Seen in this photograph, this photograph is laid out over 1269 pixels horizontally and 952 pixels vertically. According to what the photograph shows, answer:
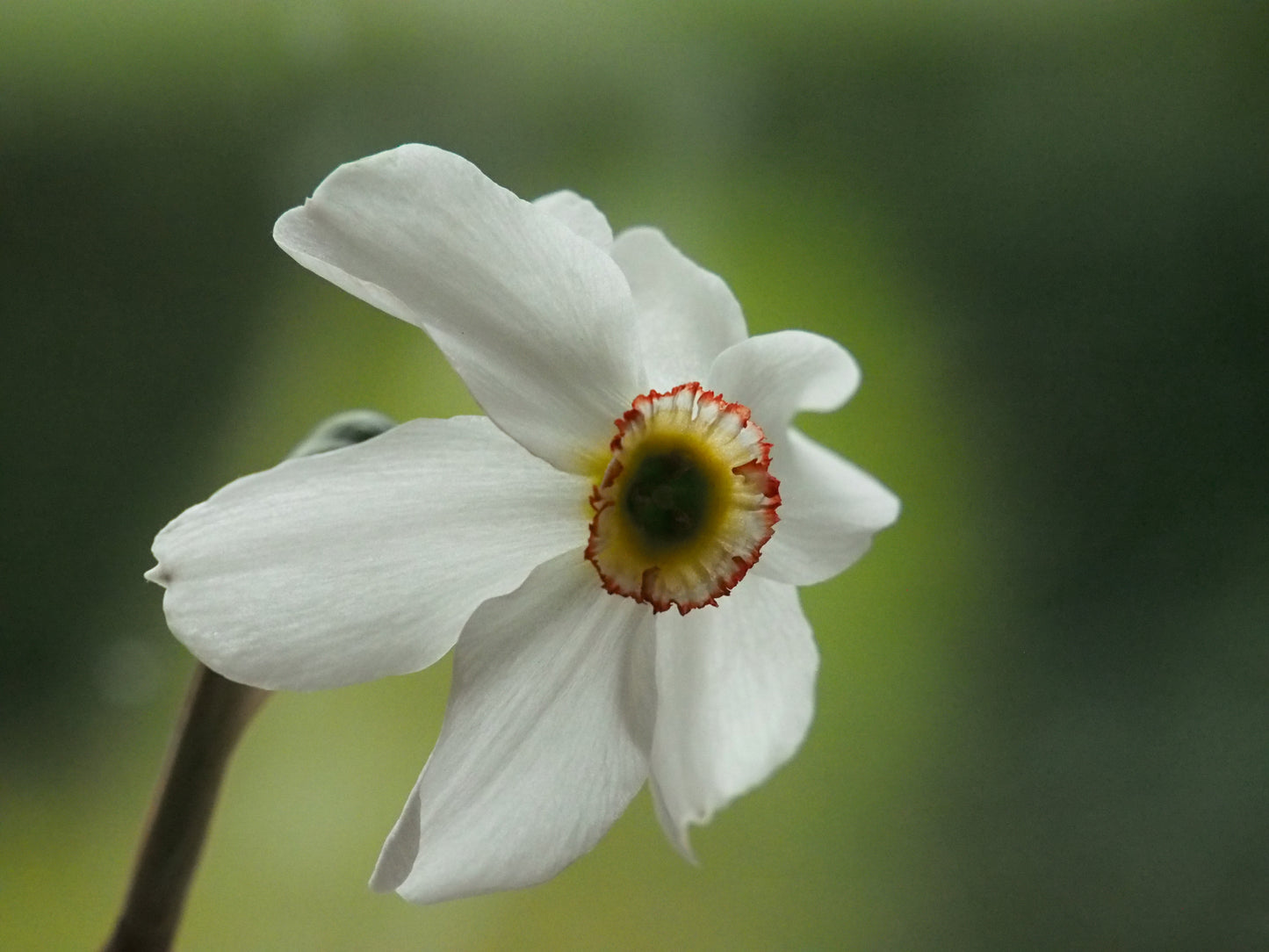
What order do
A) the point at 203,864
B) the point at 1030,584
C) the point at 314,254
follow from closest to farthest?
the point at 314,254 → the point at 203,864 → the point at 1030,584

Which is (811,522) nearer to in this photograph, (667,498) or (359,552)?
(667,498)

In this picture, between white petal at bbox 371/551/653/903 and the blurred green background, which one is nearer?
white petal at bbox 371/551/653/903

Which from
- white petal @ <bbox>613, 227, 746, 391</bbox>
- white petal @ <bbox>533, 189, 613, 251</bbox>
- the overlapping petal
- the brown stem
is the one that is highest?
white petal @ <bbox>533, 189, 613, 251</bbox>

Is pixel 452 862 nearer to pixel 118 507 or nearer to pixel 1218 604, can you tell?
pixel 118 507

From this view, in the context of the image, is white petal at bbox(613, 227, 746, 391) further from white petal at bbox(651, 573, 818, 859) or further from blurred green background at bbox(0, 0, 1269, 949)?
blurred green background at bbox(0, 0, 1269, 949)

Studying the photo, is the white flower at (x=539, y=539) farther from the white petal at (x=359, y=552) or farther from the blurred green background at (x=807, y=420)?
the blurred green background at (x=807, y=420)

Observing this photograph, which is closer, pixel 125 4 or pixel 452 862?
pixel 452 862

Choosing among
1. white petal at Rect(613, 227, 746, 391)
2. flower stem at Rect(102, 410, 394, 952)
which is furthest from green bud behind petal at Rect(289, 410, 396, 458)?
white petal at Rect(613, 227, 746, 391)

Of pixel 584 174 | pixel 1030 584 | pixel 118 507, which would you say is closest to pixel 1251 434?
pixel 1030 584

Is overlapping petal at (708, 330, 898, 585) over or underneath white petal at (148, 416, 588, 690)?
over
